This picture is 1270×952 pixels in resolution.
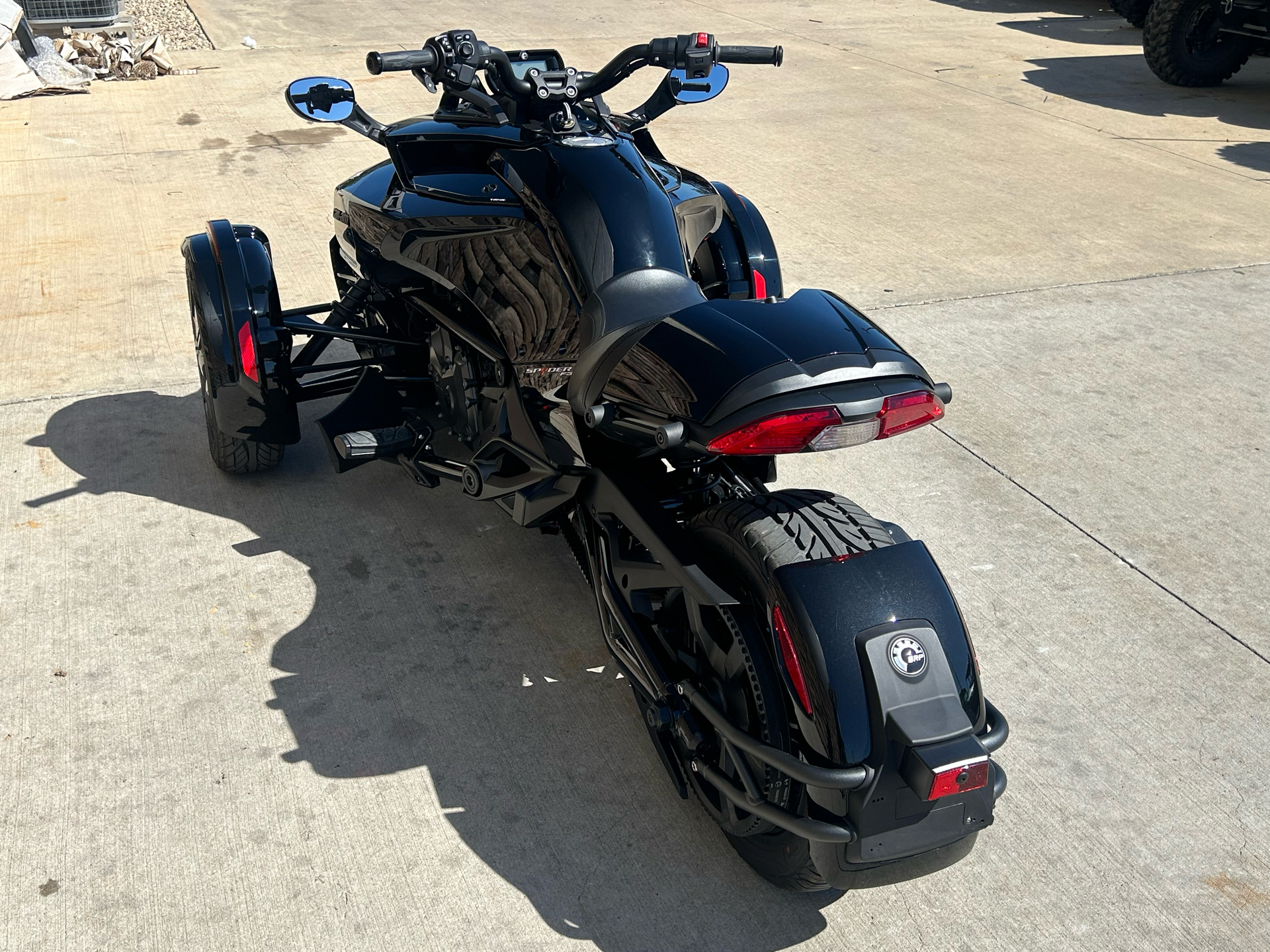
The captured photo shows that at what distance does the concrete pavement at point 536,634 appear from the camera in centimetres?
250

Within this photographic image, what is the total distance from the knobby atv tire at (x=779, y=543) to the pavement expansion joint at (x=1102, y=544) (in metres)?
1.50

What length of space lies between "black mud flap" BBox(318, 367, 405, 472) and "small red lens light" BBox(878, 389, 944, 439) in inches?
79.1

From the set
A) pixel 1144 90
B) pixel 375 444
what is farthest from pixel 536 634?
pixel 1144 90

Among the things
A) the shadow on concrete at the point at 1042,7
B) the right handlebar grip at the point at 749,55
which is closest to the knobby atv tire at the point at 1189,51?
the shadow on concrete at the point at 1042,7

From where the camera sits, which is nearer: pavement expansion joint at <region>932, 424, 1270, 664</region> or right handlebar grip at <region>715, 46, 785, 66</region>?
right handlebar grip at <region>715, 46, 785, 66</region>

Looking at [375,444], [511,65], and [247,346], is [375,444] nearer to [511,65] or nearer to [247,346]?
[247,346]

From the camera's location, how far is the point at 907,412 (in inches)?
88.0

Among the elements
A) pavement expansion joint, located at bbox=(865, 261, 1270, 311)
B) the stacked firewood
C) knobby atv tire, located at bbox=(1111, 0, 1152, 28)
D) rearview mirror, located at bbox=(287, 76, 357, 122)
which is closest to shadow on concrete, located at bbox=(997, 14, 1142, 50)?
knobby atv tire, located at bbox=(1111, 0, 1152, 28)

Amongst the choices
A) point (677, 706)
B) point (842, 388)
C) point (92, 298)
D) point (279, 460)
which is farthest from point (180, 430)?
point (842, 388)

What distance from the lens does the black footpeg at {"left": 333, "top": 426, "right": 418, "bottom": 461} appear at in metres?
3.55

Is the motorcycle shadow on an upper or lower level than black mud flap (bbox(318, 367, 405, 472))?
lower

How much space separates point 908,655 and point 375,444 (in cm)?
195

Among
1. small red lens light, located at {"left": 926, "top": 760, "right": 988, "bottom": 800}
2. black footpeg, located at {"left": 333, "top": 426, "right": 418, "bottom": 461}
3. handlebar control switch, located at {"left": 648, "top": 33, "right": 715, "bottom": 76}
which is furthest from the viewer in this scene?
black footpeg, located at {"left": 333, "top": 426, "right": 418, "bottom": 461}

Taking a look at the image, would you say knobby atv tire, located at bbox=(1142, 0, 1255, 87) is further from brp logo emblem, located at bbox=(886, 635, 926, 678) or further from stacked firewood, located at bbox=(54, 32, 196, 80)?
brp logo emblem, located at bbox=(886, 635, 926, 678)
